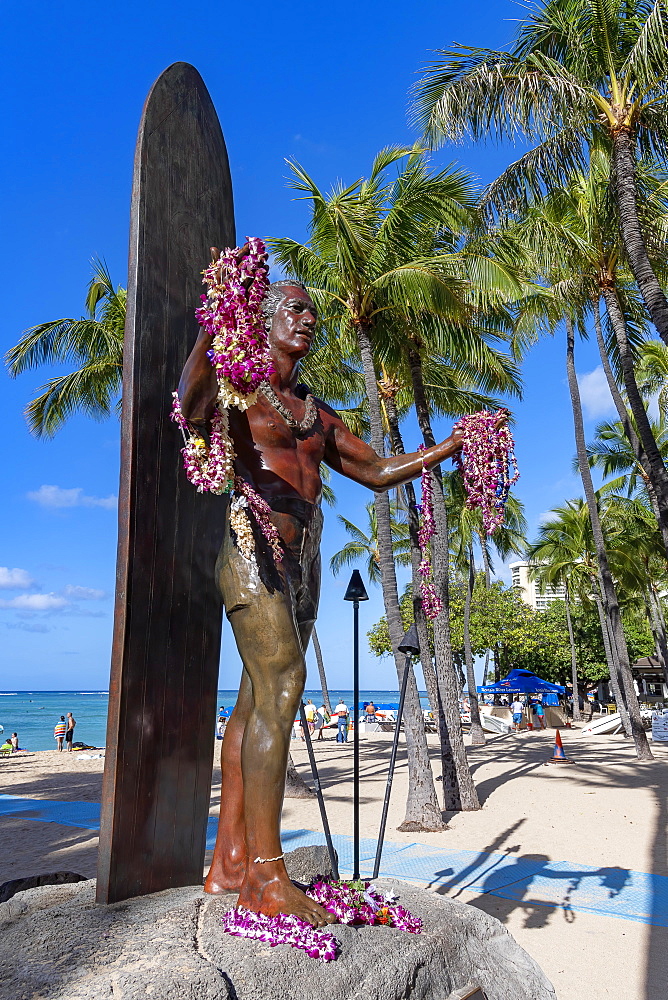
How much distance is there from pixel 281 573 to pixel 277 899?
3.59ft

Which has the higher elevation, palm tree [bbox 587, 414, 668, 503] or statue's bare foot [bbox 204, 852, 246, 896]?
palm tree [bbox 587, 414, 668, 503]

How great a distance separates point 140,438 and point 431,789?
7.59 meters

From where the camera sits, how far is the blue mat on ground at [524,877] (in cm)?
562

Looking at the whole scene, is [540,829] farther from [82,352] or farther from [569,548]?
[569,548]

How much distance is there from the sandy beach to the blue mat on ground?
98mm

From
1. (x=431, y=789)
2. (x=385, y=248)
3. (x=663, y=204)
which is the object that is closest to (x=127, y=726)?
(x=431, y=789)

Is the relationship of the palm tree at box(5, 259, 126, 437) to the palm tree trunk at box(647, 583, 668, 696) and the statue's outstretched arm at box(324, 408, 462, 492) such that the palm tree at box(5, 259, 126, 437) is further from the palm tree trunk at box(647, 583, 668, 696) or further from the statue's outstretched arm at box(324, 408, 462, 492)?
the palm tree trunk at box(647, 583, 668, 696)

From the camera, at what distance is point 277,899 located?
2.44m

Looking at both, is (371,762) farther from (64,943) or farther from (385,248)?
(64,943)

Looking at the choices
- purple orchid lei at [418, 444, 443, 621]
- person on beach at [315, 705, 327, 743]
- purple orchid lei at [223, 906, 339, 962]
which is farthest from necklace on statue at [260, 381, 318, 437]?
person on beach at [315, 705, 327, 743]

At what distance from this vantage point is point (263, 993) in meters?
2.08

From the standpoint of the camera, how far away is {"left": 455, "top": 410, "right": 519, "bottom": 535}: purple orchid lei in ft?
9.83

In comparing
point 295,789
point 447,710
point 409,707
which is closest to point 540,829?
point 409,707

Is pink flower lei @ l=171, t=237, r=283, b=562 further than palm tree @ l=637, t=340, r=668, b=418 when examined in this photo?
No
